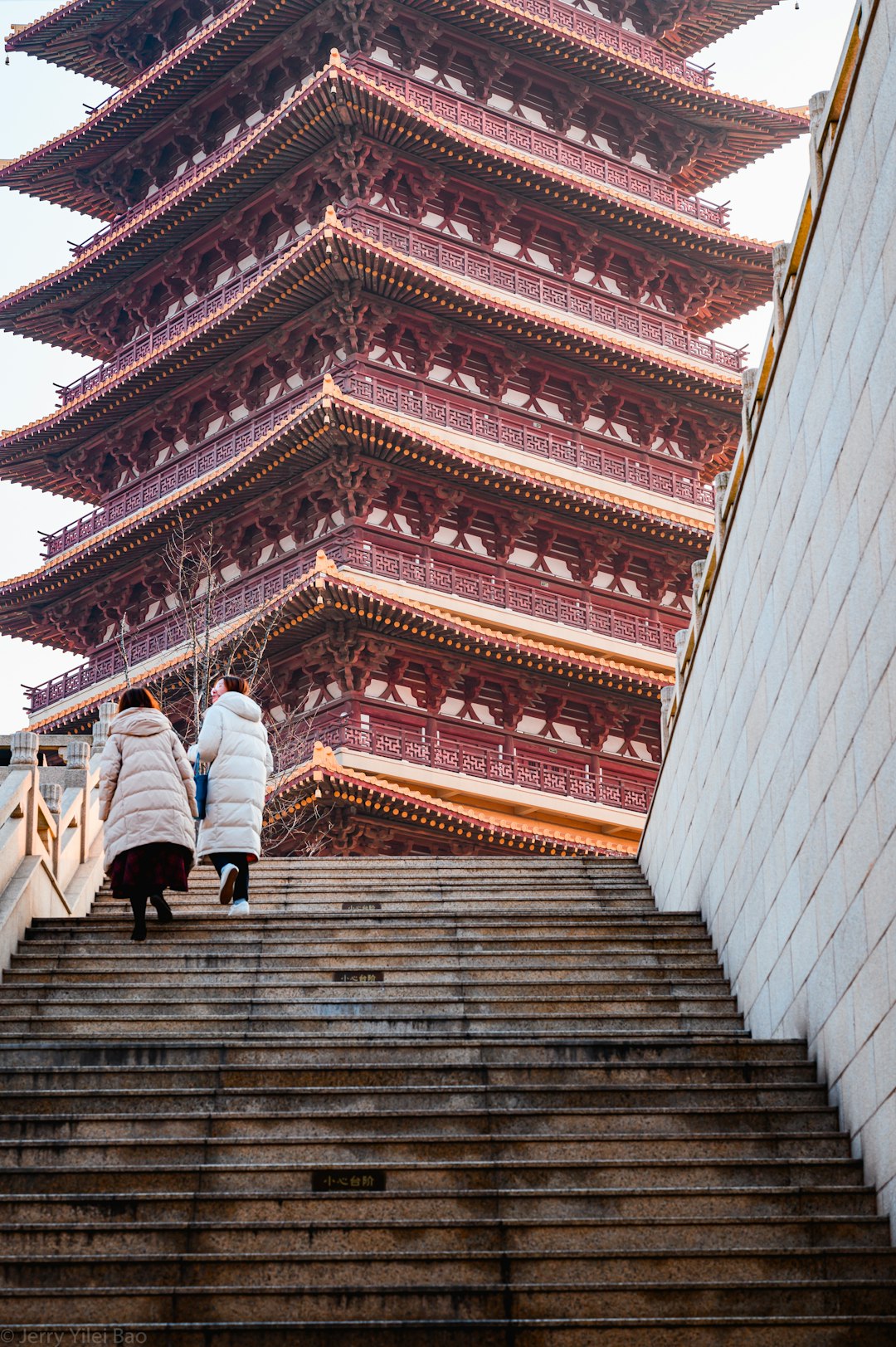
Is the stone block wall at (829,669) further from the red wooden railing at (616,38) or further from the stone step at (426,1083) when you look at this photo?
the red wooden railing at (616,38)

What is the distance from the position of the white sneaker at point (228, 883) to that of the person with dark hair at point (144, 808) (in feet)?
1.03

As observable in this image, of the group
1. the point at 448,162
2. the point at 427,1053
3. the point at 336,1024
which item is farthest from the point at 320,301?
the point at 427,1053

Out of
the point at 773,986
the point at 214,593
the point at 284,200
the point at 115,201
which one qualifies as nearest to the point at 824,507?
the point at 773,986

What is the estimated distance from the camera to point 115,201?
118ft

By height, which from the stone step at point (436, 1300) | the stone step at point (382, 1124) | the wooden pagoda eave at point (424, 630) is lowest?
the stone step at point (436, 1300)

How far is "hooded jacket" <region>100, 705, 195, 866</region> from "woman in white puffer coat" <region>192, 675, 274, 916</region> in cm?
17

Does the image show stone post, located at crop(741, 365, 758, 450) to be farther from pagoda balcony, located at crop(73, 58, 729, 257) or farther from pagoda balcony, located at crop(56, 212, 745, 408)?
pagoda balcony, located at crop(73, 58, 729, 257)

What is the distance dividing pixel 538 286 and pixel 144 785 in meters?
21.7

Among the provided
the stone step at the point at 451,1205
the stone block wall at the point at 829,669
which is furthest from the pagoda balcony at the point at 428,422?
the stone step at the point at 451,1205

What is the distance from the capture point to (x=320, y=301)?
2897 centimetres

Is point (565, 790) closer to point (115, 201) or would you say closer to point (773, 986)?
point (115, 201)

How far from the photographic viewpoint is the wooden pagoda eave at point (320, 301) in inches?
1103

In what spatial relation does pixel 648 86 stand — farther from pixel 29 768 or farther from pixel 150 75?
pixel 29 768

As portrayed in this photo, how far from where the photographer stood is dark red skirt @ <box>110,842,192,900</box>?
10562mm
